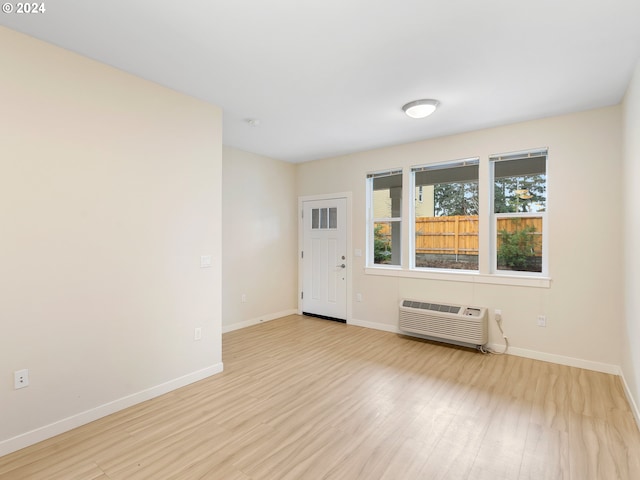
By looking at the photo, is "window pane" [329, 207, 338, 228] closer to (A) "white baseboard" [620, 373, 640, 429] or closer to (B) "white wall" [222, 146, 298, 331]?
(B) "white wall" [222, 146, 298, 331]

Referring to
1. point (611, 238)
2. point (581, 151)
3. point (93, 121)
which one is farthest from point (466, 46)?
point (93, 121)

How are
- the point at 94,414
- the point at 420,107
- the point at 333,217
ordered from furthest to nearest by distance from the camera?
the point at 333,217, the point at 420,107, the point at 94,414

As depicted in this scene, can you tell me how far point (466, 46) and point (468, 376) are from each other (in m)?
2.86

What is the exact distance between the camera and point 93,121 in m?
2.43

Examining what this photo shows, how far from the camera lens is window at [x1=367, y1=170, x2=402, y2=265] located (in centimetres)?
482

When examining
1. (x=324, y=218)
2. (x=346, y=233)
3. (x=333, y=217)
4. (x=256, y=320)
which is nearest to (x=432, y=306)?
(x=346, y=233)

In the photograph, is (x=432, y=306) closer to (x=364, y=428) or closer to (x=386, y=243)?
(x=386, y=243)

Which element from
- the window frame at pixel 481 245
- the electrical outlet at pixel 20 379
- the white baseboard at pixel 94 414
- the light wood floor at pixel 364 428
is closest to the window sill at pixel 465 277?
the window frame at pixel 481 245

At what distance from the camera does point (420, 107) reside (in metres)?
3.12

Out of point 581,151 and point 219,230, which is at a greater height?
point 581,151

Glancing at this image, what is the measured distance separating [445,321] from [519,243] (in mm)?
1255

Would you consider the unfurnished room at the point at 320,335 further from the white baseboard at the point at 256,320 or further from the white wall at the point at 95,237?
the white baseboard at the point at 256,320

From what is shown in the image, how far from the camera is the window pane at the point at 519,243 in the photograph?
3732 mm

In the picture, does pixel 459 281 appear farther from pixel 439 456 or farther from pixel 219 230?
pixel 219 230
